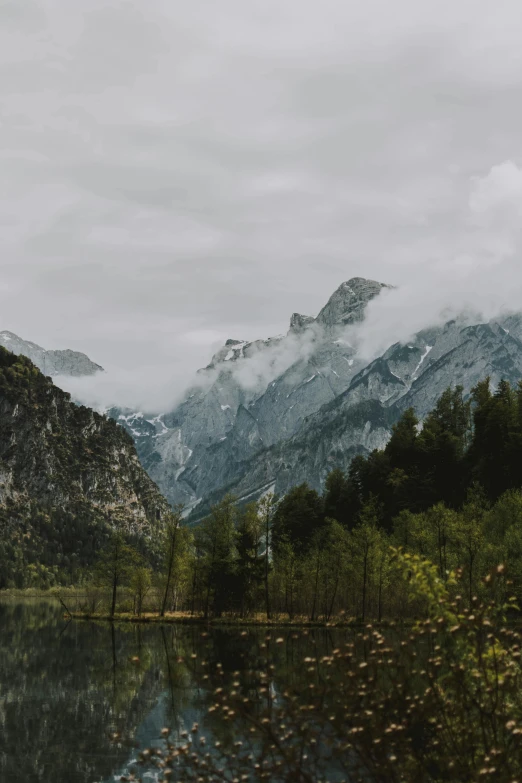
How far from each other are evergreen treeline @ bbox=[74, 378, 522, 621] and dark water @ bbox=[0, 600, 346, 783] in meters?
28.3

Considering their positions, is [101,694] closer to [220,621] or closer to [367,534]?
[367,534]

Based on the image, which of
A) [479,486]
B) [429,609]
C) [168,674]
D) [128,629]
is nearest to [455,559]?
[479,486]

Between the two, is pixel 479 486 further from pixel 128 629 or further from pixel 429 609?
pixel 429 609

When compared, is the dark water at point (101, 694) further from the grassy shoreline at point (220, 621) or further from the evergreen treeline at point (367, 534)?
the evergreen treeline at point (367, 534)

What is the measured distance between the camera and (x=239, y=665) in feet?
215

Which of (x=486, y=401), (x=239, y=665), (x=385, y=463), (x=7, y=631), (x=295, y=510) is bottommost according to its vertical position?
(x=7, y=631)

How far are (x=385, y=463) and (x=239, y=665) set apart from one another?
12662cm

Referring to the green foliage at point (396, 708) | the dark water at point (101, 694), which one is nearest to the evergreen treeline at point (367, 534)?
the dark water at point (101, 694)

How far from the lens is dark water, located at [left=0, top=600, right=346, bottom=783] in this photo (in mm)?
35719

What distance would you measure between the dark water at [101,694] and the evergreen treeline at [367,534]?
2834cm

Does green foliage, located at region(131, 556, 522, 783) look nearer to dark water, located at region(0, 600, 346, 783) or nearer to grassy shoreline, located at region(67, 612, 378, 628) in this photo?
dark water, located at region(0, 600, 346, 783)

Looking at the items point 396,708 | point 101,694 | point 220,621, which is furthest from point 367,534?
point 396,708

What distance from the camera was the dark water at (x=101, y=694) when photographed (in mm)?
35719

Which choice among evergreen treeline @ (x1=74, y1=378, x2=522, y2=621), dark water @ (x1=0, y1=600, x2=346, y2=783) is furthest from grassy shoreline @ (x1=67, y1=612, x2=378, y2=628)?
dark water @ (x1=0, y1=600, x2=346, y2=783)
